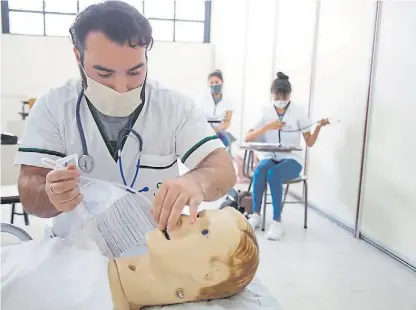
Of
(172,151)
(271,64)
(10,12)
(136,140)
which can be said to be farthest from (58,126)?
(10,12)

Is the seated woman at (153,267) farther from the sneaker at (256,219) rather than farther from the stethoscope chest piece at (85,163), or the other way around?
the sneaker at (256,219)

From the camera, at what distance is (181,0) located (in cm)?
687

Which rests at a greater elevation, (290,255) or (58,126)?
(58,126)

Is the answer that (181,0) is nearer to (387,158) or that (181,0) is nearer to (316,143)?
(316,143)

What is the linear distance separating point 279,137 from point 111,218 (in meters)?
2.42

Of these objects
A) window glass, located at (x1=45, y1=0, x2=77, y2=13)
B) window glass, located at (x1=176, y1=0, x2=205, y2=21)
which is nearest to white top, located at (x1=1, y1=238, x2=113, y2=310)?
window glass, located at (x1=45, y1=0, x2=77, y2=13)

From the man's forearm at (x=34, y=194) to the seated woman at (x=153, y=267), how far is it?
76mm

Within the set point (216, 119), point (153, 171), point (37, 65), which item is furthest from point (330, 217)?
point (37, 65)

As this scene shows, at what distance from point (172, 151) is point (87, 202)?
0.89 feet

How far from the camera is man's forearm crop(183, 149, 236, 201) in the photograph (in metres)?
0.98

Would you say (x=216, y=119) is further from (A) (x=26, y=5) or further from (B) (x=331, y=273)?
(A) (x=26, y=5)

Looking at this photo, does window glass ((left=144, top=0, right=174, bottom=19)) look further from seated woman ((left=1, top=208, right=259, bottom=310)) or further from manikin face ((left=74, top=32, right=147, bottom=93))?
seated woman ((left=1, top=208, right=259, bottom=310))

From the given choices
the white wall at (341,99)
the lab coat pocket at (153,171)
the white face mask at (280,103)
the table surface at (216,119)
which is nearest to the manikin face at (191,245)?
the lab coat pocket at (153,171)

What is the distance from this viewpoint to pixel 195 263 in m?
0.95
